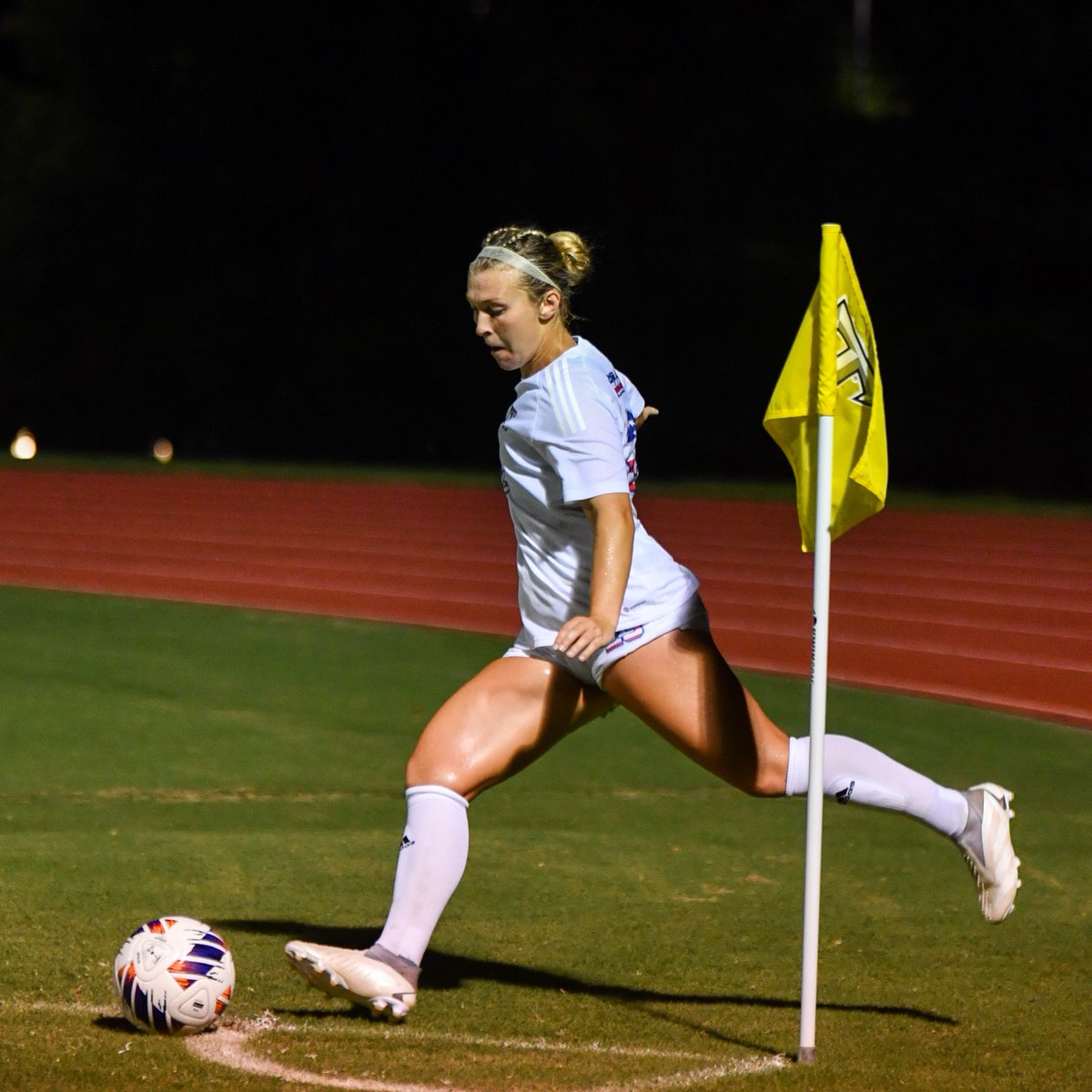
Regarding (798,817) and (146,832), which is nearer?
(146,832)

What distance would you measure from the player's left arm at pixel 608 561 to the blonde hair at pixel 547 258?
588 mm

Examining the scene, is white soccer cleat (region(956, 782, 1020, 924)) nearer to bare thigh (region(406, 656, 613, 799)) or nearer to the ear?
bare thigh (region(406, 656, 613, 799))

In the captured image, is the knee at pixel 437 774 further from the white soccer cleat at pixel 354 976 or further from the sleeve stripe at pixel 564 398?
the sleeve stripe at pixel 564 398

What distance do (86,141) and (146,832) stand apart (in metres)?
29.4

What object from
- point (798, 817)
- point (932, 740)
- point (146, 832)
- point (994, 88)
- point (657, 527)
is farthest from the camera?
point (994, 88)

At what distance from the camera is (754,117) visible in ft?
110

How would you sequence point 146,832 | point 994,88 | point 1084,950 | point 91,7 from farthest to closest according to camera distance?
point 91,7 < point 994,88 < point 146,832 < point 1084,950

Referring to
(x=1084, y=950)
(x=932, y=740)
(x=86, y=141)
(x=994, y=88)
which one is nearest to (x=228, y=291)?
(x=86, y=141)

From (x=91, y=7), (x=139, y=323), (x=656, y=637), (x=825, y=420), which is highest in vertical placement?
(x=91, y=7)

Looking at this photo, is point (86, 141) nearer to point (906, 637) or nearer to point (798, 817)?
point (906, 637)

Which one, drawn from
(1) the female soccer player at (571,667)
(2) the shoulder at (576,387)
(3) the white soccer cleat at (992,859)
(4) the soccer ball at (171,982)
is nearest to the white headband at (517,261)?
(1) the female soccer player at (571,667)

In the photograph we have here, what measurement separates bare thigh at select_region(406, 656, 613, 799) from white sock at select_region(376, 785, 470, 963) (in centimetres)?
6

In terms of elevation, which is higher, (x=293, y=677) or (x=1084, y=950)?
(x=1084, y=950)

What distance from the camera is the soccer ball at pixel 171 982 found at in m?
4.04
